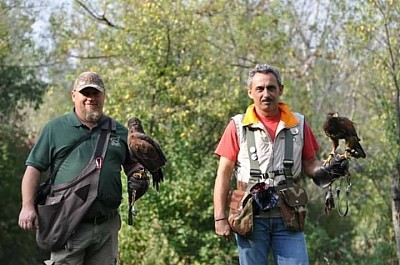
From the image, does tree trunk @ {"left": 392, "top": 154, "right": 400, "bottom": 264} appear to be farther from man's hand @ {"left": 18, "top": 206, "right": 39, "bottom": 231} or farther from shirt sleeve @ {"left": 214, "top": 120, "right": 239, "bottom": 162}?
man's hand @ {"left": 18, "top": 206, "right": 39, "bottom": 231}

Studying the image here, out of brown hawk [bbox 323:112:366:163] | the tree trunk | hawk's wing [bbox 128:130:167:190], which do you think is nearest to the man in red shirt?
brown hawk [bbox 323:112:366:163]

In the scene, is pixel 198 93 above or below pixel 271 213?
above

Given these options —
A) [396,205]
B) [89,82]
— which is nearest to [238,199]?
[89,82]

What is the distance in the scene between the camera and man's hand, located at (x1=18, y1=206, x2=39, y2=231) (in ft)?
16.8

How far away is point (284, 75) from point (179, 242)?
4751mm

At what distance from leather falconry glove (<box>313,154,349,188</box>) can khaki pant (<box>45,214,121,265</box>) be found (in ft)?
4.81

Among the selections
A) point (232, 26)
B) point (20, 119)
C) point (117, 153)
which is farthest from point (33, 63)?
point (117, 153)

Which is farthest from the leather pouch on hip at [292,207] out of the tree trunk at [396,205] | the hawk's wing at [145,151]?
the tree trunk at [396,205]

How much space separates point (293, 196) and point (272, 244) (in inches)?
13.3

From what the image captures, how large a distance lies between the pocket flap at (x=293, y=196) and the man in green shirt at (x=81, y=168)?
3.84 ft

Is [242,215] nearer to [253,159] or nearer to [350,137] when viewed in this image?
[253,159]

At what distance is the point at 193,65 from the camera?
41.3 feet

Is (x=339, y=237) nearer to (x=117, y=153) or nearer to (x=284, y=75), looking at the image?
(x=284, y=75)

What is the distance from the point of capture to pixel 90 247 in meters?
5.28
